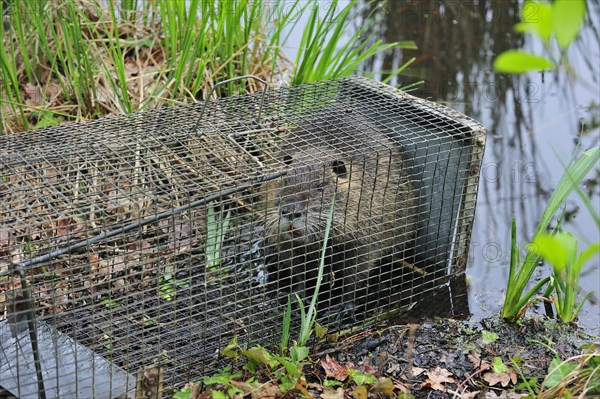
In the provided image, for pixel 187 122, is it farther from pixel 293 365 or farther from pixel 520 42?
pixel 520 42

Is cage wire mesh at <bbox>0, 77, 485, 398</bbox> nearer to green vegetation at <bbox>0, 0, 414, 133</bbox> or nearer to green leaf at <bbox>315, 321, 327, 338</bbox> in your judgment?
Result: green leaf at <bbox>315, 321, 327, 338</bbox>

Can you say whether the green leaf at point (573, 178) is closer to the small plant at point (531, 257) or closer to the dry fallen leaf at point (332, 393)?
the small plant at point (531, 257)

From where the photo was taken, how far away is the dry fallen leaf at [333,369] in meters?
3.13

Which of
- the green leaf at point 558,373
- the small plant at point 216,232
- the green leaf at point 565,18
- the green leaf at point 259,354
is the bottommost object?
the green leaf at point 259,354

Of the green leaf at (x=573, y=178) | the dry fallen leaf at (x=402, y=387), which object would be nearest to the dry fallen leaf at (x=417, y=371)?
the dry fallen leaf at (x=402, y=387)

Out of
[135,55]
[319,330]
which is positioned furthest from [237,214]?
[135,55]

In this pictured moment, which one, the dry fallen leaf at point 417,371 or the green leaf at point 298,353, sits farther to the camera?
the dry fallen leaf at point 417,371

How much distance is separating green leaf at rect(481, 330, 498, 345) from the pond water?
286mm

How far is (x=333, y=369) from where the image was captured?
3.18m

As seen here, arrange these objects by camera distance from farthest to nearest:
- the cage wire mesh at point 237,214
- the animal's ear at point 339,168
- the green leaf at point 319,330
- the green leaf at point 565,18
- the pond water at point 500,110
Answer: the pond water at point 500,110 < the animal's ear at point 339,168 < the green leaf at point 319,330 < the cage wire mesh at point 237,214 < the green leaf at point 565,18

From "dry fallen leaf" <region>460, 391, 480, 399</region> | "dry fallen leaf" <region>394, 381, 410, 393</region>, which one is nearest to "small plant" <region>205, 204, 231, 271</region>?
"dry fallen leaf" <region>394, 381, 410, 393</region>

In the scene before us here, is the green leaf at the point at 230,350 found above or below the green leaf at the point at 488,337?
above

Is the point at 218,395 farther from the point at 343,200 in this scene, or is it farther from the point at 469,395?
the point at 343,200

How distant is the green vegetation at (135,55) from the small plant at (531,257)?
5.76ft
